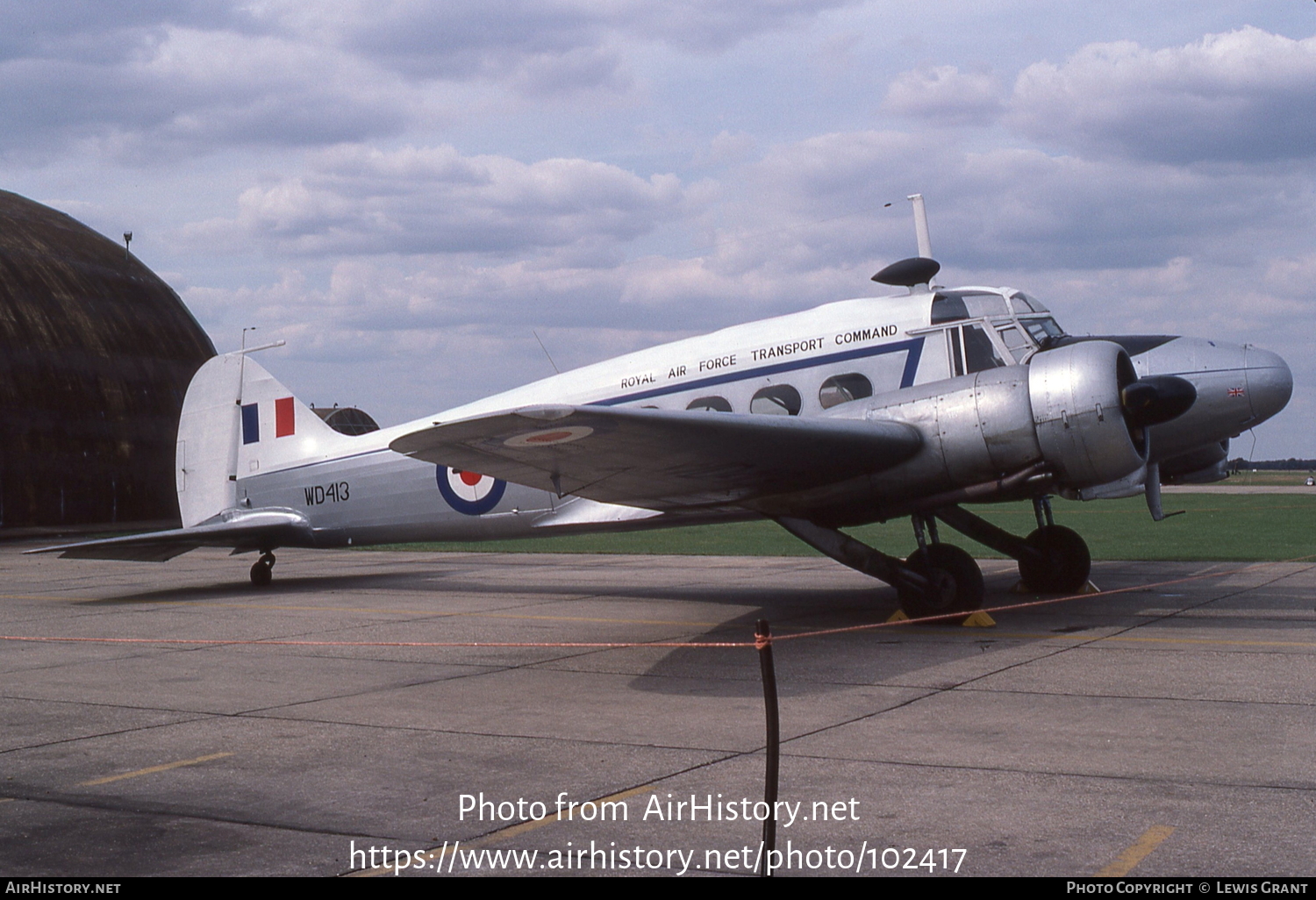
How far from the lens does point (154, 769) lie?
612cm

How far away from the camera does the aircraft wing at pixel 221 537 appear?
15.4 meters

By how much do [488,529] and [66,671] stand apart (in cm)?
559

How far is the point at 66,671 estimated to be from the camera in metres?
9.56

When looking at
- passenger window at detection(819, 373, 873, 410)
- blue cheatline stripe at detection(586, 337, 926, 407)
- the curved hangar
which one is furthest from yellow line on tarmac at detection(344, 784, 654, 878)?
the curved hangar

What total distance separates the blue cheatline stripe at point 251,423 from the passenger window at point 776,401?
8494 millimetres

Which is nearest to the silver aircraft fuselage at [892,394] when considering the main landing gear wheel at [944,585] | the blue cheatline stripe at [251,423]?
the main landing gear wheel at [944,585]

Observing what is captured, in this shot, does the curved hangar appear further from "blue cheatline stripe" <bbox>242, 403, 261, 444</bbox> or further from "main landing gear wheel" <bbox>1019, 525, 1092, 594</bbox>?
"main landing gear wheel" <bbox>1019, 525, 1092, 594</bbox>

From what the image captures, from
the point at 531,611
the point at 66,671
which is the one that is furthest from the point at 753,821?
the point at 531,611

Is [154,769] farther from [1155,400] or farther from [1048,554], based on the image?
[1048,554]

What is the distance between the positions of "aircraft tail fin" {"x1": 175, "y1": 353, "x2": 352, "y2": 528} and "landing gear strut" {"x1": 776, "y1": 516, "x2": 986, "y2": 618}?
8.40 meters

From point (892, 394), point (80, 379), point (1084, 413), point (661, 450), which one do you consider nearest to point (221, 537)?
point (661, 450)

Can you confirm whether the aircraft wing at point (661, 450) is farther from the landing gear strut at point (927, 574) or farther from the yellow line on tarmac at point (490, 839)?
the yellow line on tarmac at point (490, 839)

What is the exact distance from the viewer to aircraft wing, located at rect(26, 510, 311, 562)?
1541cm
